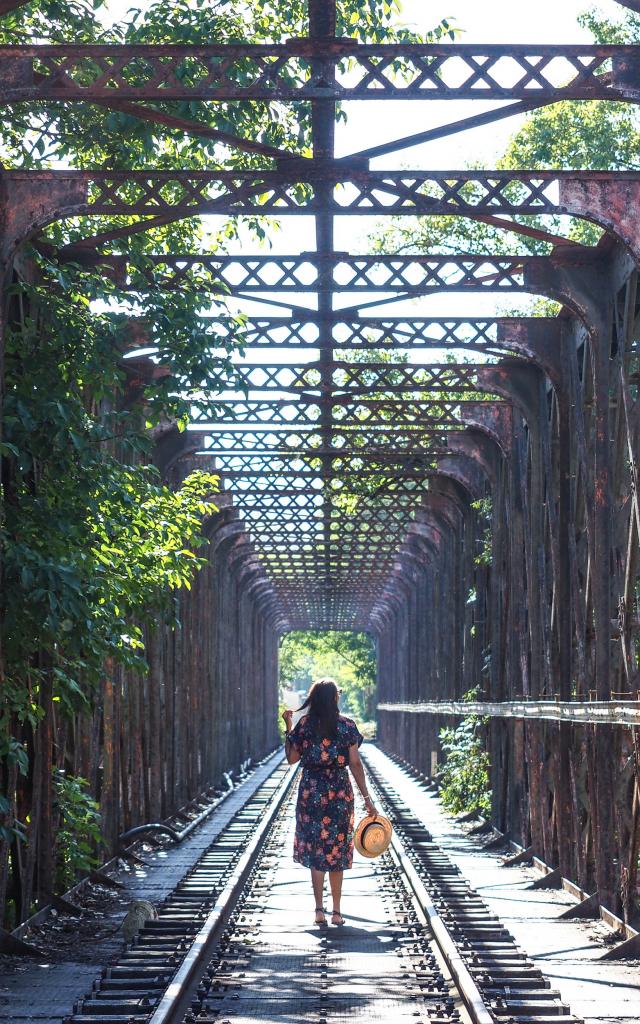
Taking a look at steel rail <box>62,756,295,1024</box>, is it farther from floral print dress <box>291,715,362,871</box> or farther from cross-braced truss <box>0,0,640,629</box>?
cross-braced truss <box>0,0,640,629</box>

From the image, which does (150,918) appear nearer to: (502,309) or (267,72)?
(267,72)

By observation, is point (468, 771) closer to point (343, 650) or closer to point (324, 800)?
A: point (324, 800)

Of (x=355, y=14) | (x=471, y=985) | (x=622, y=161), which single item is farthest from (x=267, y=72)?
(x=622, y=161)

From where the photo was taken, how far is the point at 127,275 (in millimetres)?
12406

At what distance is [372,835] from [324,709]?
0.90m

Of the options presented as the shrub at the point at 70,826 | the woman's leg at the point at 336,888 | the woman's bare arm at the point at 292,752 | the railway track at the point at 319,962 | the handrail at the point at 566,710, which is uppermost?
the handrail at the point at 566,710

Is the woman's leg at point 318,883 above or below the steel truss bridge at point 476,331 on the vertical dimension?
below

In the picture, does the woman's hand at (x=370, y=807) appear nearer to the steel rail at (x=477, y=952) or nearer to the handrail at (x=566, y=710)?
the steel rail at (x=477, y=952)

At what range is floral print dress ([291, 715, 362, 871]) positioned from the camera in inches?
399

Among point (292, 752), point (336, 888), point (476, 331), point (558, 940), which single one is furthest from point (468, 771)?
point (292, 752)

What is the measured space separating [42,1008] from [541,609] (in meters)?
7.53

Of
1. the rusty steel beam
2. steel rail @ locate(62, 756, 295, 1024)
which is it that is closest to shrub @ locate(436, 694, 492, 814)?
steel rail @ locate(62, 756, 295, 1024)

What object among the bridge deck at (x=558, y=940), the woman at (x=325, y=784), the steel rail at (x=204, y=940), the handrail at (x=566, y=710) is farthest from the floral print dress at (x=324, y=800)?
the handrail at (x=566, y=710)

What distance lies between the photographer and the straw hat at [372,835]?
9984mm
